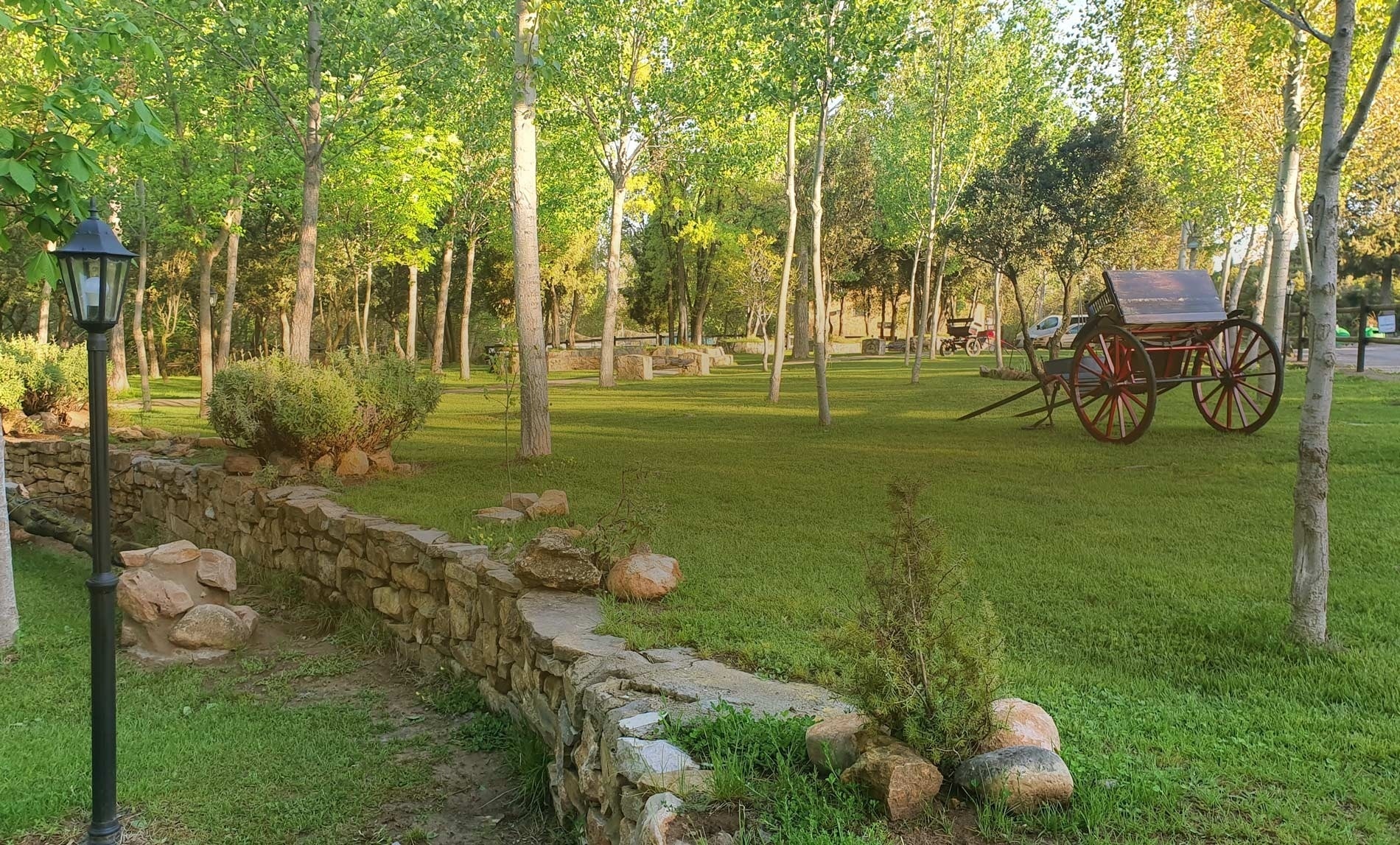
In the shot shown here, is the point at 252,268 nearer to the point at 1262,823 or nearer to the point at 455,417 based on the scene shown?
the point at 455,417

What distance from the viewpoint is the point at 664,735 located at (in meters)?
3.13

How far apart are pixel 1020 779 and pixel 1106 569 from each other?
314cm

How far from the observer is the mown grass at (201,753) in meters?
3.87

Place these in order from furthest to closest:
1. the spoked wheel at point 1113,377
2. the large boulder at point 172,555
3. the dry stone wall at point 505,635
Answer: the spoked wheel at point 1113,377 → the large boulder at point 172,555 → the dry stone wall at point 505,635

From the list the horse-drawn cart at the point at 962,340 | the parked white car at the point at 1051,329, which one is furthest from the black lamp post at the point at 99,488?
the parked white car at the point at 1051,329

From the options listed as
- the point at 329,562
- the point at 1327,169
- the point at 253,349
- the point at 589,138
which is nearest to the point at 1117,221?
the point at 589,138

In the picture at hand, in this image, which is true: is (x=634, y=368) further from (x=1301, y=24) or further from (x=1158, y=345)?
(x=1301, y=24)

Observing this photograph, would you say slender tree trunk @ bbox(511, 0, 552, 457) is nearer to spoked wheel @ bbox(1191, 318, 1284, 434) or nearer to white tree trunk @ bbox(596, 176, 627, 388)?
spoked wheel @ bbox(1191, 318, 1284, 434)

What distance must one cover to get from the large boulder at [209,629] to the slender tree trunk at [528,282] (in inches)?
143

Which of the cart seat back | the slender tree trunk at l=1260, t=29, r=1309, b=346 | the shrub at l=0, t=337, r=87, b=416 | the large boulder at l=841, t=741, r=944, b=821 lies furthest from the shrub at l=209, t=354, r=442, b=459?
Result: the slender tree trunk at l=1260, t=29, r=1309, b=346

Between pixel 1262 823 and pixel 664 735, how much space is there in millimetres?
1813

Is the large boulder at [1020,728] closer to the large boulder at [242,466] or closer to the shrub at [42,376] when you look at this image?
the large boulder at [242,466]

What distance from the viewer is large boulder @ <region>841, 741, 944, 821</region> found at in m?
2.55

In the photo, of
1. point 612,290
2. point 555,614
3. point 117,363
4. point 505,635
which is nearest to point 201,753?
point 505,635
